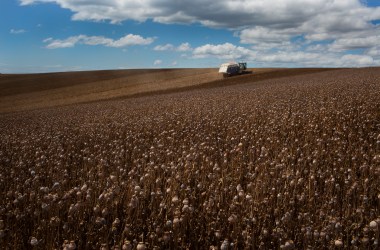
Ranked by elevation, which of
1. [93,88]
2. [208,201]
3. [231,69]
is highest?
[231,69]

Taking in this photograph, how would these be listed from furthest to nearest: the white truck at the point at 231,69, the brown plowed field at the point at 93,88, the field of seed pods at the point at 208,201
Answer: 1. the white truck at the point at 231,69
2. the brown plowed field at the point at 93,88
3. the field of seed pods at the point at 208,201

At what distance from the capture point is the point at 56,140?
36.1 feet

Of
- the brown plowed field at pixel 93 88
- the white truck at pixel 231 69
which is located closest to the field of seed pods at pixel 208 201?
the brown plowed field at pixel 93 88

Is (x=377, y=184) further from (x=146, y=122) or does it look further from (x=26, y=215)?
(x=146, y=122)

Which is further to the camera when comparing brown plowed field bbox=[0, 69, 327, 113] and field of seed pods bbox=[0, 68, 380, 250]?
brown plowed field bbox=[0, 69, 327, 113]

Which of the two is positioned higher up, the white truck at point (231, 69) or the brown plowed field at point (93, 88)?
the white truck at point (231, 69)

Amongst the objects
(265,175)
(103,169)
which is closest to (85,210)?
(103,169)

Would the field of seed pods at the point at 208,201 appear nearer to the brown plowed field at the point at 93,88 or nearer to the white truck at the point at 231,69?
the brown plowed field at the point at 93,88

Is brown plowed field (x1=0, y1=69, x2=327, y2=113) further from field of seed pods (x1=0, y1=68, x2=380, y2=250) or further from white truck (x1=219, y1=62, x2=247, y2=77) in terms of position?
field of seed pods (x1=0, y1=68, x2=380, y2=250)

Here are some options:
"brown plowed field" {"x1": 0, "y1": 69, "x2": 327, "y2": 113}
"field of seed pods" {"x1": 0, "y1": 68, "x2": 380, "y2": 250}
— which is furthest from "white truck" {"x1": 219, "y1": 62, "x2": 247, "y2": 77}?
"field of seed pods" {"x1": 0, "y1": 68, "x2": 380, "y2": 250}

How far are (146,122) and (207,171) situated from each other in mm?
7347

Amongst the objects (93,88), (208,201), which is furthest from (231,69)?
(208,201)

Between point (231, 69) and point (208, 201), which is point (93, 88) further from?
point (208, 201)

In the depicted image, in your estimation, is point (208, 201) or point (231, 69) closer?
point (208, 201)
